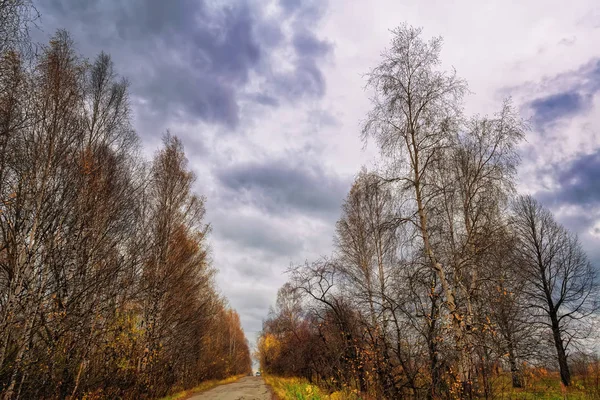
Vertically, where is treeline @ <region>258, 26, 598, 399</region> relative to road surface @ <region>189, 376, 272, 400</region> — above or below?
above

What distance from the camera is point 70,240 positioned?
A: 662 cm

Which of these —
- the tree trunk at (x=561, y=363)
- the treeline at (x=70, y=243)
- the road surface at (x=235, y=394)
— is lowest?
the road surface at (x=235, y=394)

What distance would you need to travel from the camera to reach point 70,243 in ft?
22.4

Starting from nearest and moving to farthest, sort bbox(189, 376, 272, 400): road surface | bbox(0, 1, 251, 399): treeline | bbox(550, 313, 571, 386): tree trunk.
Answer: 1. bbox(0, 1, 251, 399): treeline
2. bbox(189, 376, 272, 400): road surface
3. bbox(550, 313, 571, 386): tree trunk

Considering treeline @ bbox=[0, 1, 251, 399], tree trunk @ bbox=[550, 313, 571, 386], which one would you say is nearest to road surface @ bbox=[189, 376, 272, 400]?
treeline @ bbox=[0, 1, 251, 399]

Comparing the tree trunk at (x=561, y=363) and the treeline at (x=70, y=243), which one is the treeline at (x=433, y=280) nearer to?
the tree trunk at (x=561, y=363)

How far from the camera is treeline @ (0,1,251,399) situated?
5.49 meters

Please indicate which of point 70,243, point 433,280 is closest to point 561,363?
point 433,280

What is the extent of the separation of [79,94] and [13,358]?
533cm

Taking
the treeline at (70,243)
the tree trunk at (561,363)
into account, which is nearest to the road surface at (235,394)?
the treeline at (70,243)

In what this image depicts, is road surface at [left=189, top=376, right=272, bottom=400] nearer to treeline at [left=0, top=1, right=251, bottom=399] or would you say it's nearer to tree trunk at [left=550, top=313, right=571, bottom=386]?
treeline at [left=0, top=1, right=251, bottom=399]

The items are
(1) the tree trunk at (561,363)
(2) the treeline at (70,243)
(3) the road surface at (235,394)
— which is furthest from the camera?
(1) the tree trunk at (561,363)

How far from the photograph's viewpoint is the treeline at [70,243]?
549cm

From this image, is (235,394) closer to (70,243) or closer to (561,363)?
(70,243)
